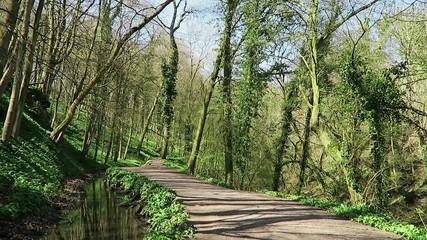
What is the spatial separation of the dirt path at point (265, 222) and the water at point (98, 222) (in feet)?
5.47

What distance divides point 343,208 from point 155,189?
5973 millimetres

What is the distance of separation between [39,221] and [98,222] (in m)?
1.72

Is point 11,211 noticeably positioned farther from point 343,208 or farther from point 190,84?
point 190,84

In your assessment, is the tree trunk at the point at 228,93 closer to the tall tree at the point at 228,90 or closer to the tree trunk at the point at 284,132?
the tall tree at the point at 228,90

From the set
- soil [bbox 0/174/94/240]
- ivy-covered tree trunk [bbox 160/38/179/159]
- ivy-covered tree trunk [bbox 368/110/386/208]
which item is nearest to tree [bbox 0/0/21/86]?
Answer: soil [bbox 0/174/94/240]

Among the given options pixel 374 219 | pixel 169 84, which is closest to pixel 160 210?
pixel 374 219

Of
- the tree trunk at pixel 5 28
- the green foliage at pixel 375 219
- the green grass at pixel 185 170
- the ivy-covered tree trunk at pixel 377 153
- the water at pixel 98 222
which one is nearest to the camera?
the tree trunk at pixel 5 28

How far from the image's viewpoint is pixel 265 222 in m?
8.95

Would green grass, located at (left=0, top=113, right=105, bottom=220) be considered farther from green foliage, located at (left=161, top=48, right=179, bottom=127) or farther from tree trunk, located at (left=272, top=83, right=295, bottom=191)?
green foliage, located at (left=161, top=48, right=179, bottom=127)

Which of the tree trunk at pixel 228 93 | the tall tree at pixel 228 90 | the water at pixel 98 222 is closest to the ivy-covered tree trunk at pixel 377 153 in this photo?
the water at pixel 98 222

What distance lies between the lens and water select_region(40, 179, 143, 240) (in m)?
9.38

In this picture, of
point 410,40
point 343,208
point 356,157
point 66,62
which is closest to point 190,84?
point 410,40

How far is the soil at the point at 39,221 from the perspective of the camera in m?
8.34

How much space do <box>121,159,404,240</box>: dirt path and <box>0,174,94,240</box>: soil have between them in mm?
3581
